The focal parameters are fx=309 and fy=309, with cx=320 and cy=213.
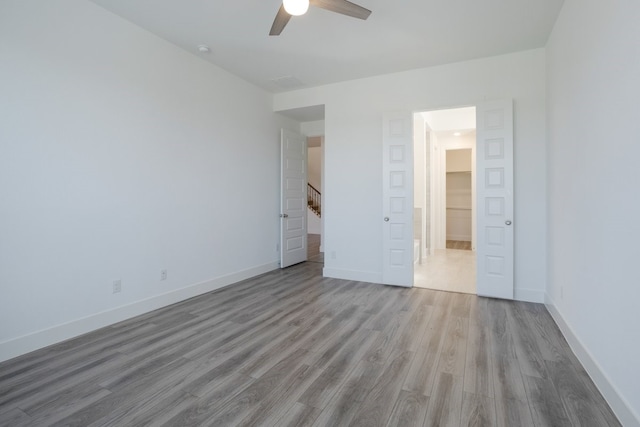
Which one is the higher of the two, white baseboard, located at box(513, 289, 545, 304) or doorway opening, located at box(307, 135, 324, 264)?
doorway opening, located at box(307, 135, 324, 264)

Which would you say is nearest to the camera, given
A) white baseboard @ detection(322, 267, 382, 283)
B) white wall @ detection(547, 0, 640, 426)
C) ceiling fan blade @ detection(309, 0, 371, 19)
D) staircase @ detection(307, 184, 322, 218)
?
white wall @ detection(547, 0, 640, 426)

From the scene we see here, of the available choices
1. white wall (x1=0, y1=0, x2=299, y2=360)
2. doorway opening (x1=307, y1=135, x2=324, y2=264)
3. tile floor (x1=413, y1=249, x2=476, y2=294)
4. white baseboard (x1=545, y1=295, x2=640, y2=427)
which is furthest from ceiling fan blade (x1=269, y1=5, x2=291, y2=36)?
doorway opening (x1=307, y1=135, x2=324, y2=264)

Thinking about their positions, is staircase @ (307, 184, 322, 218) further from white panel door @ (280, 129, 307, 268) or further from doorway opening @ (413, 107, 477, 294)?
white panel door @ (280, 129, 307, 268)

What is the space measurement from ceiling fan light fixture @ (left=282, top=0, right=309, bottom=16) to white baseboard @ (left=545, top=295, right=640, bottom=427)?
10.2 feet

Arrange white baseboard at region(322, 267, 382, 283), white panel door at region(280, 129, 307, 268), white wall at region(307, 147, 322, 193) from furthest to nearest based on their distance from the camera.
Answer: white wall at region(307, 147, 322, 193)
white panel door at region(280, 129, 307, 268)
white baseboard at region(322, 267, 382, 283)

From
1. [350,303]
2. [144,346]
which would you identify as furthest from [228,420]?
[350,303]

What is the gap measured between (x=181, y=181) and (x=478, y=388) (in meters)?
3.60

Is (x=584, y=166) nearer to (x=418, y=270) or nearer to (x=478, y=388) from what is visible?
(x=478, y=388)

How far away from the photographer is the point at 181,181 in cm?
379

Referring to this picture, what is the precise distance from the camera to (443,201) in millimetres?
7633

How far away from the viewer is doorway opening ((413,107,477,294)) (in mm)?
5180

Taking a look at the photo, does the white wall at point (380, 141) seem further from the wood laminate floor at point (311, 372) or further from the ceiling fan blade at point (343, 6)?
the ceiling fan blade at point (343, 6)

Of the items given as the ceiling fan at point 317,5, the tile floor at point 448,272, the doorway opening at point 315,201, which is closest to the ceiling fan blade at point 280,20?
the ceiling fan at point 317,5

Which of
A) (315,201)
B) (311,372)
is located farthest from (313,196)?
(311,372)
